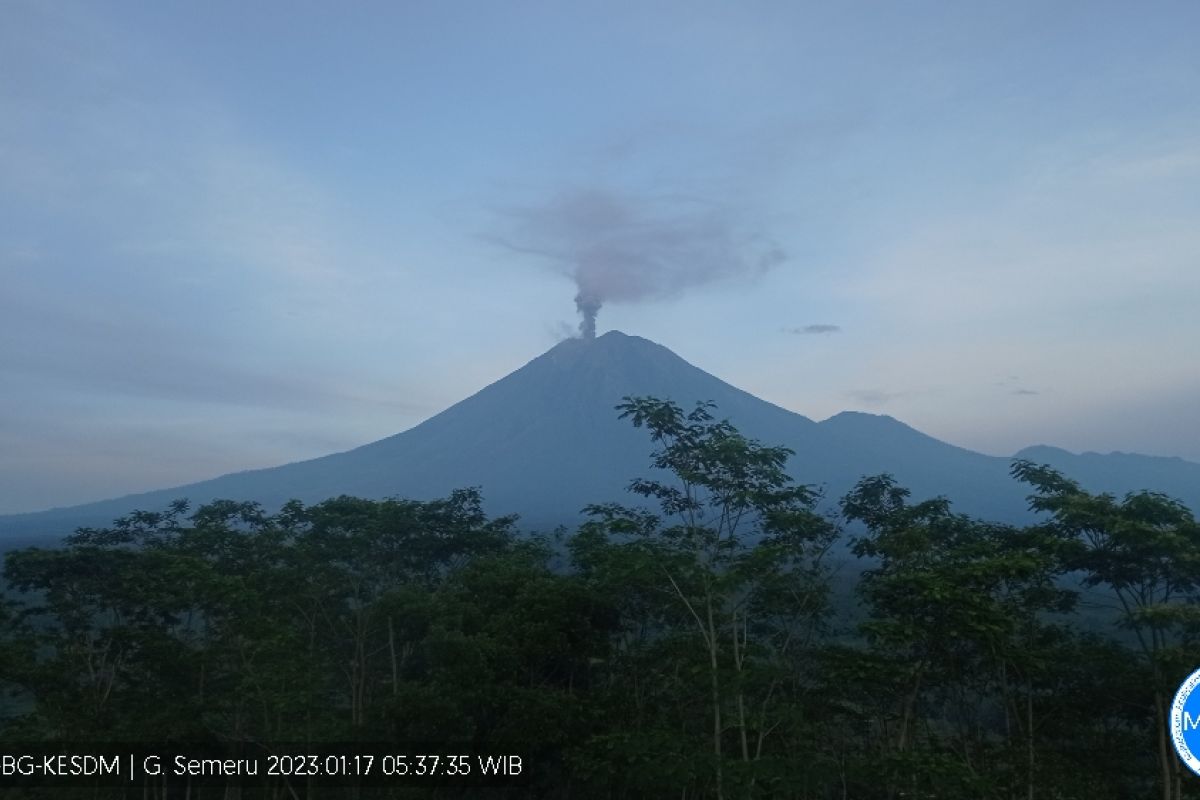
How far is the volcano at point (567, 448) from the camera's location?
141 meters

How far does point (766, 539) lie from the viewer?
13273mm

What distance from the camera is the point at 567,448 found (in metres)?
151

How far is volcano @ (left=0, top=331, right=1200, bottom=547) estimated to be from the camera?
14112cm

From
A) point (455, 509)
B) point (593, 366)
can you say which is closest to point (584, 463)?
point (593, 366)

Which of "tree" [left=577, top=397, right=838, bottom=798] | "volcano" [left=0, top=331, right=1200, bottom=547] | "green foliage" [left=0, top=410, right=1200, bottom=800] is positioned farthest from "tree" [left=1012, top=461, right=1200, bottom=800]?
"volcano" [left=0, top=331, right=1200, bottom=547]

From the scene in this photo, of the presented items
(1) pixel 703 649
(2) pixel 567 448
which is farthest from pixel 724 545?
(2) pixel 567 448

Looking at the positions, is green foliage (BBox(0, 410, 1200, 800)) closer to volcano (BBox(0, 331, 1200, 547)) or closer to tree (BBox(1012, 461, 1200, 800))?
tree (BBox(1012, 461, 1200, 800))

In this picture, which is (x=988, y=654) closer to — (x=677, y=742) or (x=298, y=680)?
(x=677, y=742)

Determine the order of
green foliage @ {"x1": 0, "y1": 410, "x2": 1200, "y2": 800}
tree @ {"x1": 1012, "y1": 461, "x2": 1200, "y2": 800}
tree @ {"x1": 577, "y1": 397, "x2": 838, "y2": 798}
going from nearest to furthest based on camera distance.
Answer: tree @ {"x1": 1012, "y1": 461, "x2": 1200, "y2": 800}, green foliage @ {"x1": 0, "y1": 410, "x2": 1200, "y2": 800}, tree @ {"x1": 577, "y1": 397, "x2": 838, "y2": 798}

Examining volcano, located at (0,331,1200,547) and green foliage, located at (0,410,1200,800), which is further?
volcano, located at (0,331,1200,547)

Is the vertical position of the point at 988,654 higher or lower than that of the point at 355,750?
higher

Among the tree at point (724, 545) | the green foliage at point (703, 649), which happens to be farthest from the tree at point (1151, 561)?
the tree at point (724, 545)

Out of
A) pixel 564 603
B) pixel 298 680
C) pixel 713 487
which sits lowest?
pixel 298 680

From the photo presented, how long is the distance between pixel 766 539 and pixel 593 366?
154 m
